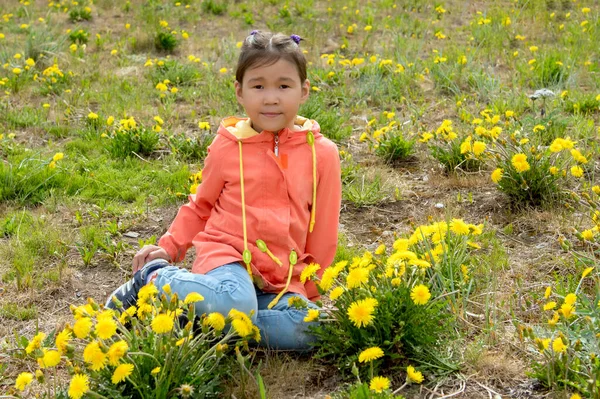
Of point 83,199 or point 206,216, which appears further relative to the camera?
point 83,199

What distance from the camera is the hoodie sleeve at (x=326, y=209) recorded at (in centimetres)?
311

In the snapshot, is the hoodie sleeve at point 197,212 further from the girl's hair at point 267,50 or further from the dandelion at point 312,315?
the dandelion at point 312,315

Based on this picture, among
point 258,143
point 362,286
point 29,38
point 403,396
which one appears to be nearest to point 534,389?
point 403,396

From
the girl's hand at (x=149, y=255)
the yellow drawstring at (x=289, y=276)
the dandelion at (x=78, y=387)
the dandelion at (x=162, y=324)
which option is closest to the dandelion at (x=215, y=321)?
the dandelion at (x=162, y=324)

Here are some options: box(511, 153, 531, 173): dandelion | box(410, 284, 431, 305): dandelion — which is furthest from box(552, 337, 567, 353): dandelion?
box(511, 153, 531, 173): dandelion

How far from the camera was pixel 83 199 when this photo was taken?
4504 mm

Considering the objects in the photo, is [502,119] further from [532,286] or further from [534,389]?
[534,389]

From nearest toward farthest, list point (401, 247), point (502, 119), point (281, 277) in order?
point (401, 247), point (281, 277), point (502, 119)

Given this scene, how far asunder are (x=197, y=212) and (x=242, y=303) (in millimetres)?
604

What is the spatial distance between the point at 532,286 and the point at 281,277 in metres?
1.11

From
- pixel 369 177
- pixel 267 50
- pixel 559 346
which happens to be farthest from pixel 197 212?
pixel 369 177

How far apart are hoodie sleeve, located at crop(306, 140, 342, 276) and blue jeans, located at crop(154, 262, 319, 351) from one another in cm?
35

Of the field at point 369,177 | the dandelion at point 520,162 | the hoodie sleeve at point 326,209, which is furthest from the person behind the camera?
the dandelion at point 520,162

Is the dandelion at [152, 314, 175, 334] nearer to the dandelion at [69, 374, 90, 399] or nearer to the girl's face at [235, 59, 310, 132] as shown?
the dandelion at [69, 374, 90, 399]
